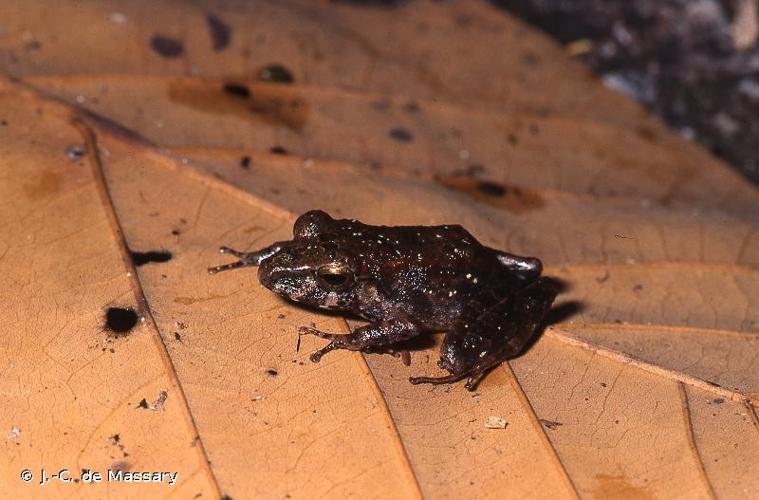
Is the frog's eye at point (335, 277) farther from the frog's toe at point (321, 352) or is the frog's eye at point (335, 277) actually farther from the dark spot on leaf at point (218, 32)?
the dark spot on leaf at point (218, 32)

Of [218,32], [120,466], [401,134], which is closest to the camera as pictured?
[120,466]

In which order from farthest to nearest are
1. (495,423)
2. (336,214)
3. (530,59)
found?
(530,59) → (336,214) → (495,423)

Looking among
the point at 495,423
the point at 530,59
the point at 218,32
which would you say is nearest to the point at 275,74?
the point at 218,32

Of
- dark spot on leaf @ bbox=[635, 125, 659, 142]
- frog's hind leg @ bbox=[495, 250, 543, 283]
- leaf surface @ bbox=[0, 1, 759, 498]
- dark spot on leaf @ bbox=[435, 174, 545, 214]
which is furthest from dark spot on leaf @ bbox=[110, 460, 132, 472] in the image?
dark spot on leaf @ bbox=[635, 125, 659, 142]

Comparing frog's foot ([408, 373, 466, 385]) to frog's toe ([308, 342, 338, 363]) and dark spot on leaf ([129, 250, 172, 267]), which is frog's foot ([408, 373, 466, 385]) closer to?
frog's toe ([308, 342, 338, 363])

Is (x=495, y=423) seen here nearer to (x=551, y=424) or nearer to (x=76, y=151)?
(x=551, y=424)

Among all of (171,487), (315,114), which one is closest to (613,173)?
(315,114)

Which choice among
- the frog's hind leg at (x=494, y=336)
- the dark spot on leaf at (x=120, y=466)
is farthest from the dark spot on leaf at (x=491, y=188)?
the dark spot on leaf at (x=120, y=466)
